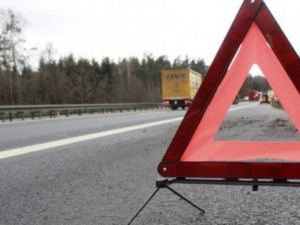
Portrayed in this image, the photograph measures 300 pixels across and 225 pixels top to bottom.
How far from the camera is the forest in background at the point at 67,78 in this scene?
156ft

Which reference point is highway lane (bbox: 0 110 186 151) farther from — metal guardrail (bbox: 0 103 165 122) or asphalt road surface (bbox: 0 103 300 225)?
metal guardrail (bbox: 0 103 165 122)

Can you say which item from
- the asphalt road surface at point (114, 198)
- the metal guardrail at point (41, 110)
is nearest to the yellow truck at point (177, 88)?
the metal guardrail at point (41, 110)

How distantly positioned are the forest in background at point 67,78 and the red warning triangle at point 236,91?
44781 mm

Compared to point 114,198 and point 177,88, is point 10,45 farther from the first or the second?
point 114,198

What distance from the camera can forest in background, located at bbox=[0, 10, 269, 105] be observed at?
47.5 metres

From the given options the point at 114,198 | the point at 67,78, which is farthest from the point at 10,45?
the point at 114,198

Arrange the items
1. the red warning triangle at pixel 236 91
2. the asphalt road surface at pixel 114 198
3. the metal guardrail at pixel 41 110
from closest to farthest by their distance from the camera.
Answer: the red warning triangle at pixel 236 91 < the asphalt road surface at pixel 114 198 < the metal guardrail at pixel 41 110

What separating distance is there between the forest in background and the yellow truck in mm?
19318

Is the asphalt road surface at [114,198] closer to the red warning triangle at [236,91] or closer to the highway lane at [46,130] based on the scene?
the red warning triangle at [236,91]

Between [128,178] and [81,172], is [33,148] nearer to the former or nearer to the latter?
[81,172]

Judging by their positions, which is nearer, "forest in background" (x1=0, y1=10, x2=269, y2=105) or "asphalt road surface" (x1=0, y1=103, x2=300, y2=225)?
"asphalt road surface" (x1=0, y1=103, x2=300, y2=225)

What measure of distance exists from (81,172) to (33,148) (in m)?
2.39

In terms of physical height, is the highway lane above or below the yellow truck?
below

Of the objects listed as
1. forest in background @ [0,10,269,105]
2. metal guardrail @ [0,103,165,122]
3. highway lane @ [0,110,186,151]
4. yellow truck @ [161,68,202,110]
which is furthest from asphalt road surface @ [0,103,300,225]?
forest in background @ [0,10,269,105]
